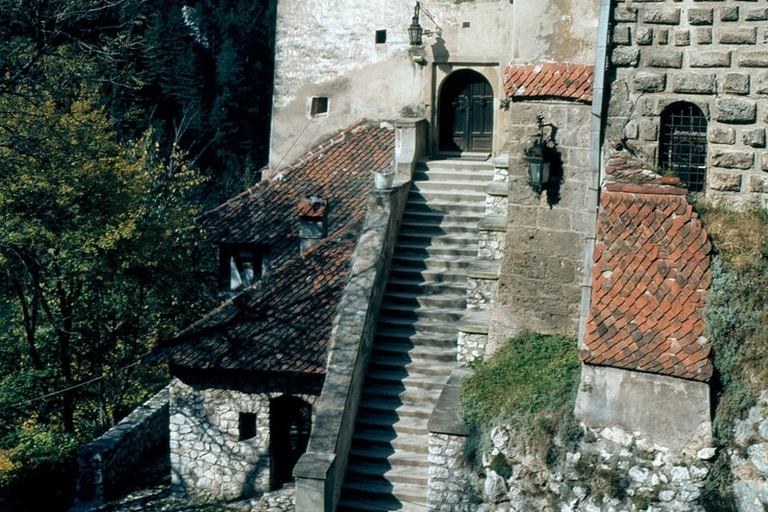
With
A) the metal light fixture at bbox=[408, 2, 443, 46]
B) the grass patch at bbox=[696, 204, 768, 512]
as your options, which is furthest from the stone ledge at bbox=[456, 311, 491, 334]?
the metal light fixture at bbox=[408, 2, 443, 46]

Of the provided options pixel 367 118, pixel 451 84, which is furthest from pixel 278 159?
pixel 451 84

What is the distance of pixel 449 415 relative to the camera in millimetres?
13445

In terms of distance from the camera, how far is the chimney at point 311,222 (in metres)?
19.0

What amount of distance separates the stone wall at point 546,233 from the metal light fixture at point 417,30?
8.18 metres

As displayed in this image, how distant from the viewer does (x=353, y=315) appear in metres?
15.8

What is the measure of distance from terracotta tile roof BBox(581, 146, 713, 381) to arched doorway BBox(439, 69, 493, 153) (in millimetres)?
10232

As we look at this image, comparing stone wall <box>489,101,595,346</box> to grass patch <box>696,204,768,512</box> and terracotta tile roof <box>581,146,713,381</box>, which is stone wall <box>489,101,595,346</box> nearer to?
terracotta tile roof <box>581,146,713,381</box>

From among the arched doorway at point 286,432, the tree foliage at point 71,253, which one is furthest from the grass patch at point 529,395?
the tree foliage at point 71,253

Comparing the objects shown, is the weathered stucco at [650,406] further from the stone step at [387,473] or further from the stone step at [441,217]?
the stone step at [441,217]

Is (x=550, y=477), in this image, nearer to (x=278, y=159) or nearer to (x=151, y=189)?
(x=278, y=159)

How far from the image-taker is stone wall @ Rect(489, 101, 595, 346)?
1348 cm

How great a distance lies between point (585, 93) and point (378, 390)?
5606 mm

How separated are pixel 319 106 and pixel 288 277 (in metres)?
7.03

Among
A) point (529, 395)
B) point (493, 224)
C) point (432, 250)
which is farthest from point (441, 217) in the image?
point (529, 395)
